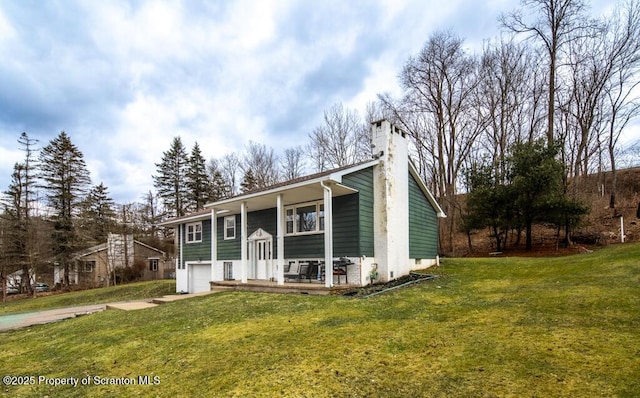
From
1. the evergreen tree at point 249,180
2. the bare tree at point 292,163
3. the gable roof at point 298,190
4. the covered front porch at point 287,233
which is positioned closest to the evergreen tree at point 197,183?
the evergreen tree at point 249,180

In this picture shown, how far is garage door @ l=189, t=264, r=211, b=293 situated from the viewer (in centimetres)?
1854

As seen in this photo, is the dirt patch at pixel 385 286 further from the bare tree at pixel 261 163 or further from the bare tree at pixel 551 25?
the bare tree at pixel 261 163

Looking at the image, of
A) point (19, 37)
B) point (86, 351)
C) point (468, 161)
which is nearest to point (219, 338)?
point (86, 351)

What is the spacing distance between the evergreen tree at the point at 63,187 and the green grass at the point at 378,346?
2727 centimetres

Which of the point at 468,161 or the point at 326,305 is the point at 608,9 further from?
A: the point at 326,305

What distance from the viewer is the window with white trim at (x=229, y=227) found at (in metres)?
16.8

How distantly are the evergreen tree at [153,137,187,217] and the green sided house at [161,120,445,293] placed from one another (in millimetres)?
28143

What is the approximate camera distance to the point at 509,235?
2391cm

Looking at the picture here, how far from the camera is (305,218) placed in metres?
13.6

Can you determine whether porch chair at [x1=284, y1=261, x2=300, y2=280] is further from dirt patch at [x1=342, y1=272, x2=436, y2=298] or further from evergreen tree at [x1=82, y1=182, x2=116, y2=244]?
evergreen tree at [x1=82, y1=182, x2=116, y2=244]

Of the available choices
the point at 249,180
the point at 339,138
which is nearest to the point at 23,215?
the point at 249,180

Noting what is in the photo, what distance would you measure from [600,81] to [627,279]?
1842cm

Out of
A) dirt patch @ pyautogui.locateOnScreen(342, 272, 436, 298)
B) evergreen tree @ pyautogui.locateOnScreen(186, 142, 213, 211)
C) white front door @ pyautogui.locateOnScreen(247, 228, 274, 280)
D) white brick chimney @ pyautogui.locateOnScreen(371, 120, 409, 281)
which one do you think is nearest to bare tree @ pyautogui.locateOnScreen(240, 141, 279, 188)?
evergreen tree @ pyautogui.locateOnScreen(186, 142, 213, 211)

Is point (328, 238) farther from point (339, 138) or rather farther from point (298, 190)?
point (339, 138)
